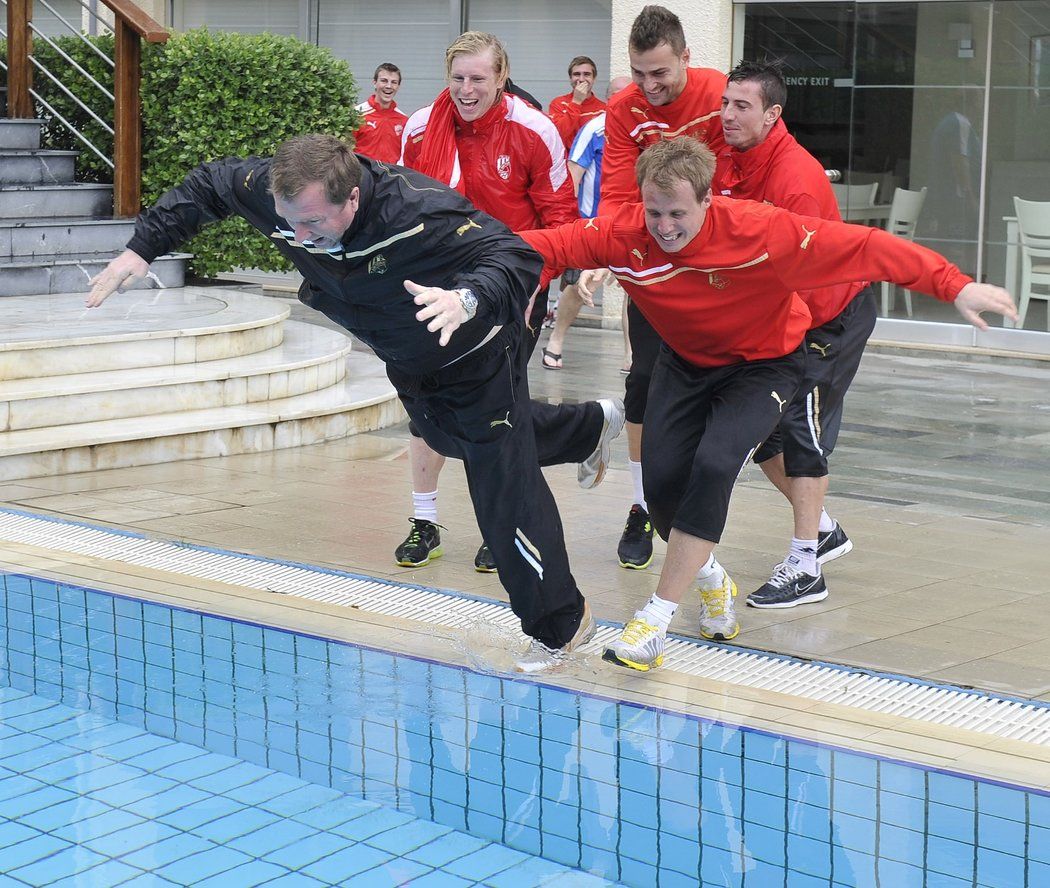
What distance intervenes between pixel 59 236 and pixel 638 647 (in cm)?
748

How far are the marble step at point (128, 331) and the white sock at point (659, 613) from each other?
14.7ft

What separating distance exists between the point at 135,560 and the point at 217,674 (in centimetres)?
120

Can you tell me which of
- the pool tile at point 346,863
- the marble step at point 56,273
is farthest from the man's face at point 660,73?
the marble step at point 56,273

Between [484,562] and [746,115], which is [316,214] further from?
[484,562]

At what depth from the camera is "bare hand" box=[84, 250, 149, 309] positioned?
14.5 feet

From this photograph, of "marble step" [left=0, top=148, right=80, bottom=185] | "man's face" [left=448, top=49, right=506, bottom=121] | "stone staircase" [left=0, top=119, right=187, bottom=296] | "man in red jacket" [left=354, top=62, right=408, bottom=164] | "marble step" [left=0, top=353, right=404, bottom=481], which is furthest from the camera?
"man in red jacket" [left=354, top=62, right=408, bottom=164]

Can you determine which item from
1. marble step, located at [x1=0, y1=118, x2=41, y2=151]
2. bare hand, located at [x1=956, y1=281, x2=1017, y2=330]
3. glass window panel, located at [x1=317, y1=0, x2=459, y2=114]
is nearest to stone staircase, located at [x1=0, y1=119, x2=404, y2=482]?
marble step, located at [x1=0, y1=118, x2=41, y2=151]

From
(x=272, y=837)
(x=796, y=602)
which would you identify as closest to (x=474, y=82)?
(x=796, y=602)

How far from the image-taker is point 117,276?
4.45 m

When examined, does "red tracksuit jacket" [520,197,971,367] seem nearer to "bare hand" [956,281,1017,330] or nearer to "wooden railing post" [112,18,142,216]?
"bare hand" [956,281,1017,330]

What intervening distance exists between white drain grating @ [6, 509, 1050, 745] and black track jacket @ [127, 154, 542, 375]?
3.71 feet

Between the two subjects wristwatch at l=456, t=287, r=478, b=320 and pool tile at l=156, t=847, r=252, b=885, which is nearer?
pool tile at l=156, t=847, r=252, b=885

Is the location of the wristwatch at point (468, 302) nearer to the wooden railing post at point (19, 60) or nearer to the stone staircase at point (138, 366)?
the stone staircase at point (138, 366)

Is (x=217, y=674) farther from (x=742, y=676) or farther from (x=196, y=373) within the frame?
(x=196, y=373)
